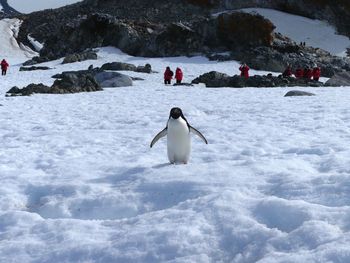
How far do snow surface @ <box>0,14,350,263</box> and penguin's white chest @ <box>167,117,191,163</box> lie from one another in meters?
0.35

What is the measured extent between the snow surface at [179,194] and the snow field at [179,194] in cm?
1

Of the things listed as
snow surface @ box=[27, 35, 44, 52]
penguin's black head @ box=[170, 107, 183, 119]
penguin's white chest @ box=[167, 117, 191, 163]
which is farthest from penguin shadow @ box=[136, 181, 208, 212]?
snow surface @ box=[27, 35, 44, 52]

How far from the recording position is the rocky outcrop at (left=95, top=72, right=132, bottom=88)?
2620 centimetres

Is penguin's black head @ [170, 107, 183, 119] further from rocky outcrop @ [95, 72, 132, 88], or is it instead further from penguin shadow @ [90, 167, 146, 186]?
rocky outcrop @ [95, 72, 132, 88]

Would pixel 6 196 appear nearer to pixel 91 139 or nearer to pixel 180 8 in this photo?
pixel 91 139

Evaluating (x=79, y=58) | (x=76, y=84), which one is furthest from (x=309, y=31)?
(x=76, y=84)

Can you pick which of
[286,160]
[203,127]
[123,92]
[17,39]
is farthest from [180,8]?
[286,160]

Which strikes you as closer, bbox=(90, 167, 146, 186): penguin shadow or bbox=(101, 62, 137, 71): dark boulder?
bbox=(90, 167, 146, 186): penguin shadow

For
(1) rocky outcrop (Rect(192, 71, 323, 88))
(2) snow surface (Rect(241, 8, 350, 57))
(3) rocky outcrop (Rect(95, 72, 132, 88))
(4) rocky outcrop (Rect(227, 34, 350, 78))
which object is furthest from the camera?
(2) snow surface (Rect(241, 8, 350, 57))

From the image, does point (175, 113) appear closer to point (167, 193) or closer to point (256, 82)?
point (167, 193)

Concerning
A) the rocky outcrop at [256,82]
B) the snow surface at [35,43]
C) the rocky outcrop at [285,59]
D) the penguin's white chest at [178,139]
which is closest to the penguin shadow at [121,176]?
the penguin's white chest at [178,139]

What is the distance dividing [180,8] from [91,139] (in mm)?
64684

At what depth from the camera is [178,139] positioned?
24.4 ft

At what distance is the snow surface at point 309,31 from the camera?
53.9m
